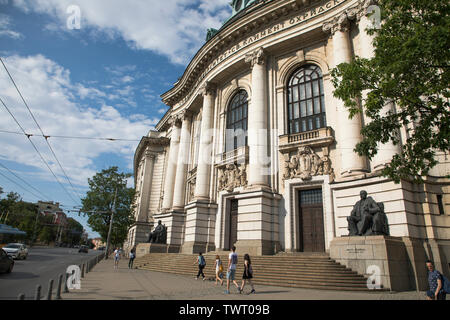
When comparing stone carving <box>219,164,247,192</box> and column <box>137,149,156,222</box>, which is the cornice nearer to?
stone carving <box>219,164,247,192</box>

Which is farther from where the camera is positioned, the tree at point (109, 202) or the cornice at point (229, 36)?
the tree at point (109, 202)

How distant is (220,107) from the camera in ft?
95.2

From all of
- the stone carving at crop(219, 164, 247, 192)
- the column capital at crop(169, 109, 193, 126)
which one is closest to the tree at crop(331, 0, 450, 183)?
the stone carving at crop(219, 164, 247, 192)

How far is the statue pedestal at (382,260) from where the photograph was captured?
12492 millimetres

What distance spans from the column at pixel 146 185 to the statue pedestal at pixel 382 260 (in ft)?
116

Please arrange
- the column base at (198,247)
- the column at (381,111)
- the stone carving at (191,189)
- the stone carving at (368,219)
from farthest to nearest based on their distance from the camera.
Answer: the stone carving at (191,189)
the column base at (198,247)
the column at (381,111)
the stone carving at (368,219)

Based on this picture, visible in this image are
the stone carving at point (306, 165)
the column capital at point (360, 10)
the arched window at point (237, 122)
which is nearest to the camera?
the column capital at point (360, 10)

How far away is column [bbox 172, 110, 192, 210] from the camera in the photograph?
31953mm

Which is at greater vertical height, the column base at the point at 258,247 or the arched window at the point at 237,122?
the arched window at the point at 237,122

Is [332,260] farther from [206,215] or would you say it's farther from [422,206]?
[206,215]

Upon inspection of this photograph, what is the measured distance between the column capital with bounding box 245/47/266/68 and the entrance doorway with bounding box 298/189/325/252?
37.6 feet

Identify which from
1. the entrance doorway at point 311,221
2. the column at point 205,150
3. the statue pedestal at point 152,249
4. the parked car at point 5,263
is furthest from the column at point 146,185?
the entrance doorway at point 311,221

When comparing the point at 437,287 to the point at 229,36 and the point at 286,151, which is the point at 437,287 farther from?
the point at 229,36

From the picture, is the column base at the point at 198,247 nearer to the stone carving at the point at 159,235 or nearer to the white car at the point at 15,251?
the stone carving at the point at 159,235
